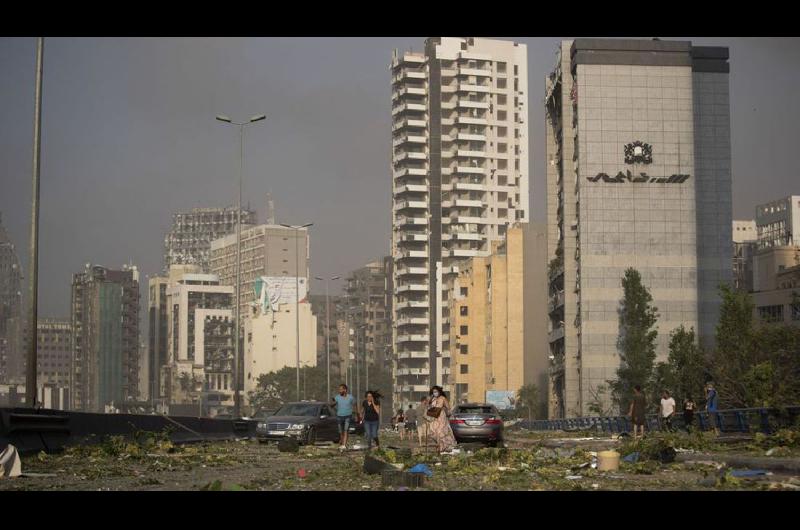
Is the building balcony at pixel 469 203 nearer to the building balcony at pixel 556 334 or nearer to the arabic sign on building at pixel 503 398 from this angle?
the arabic sign on building at pixel 503 398

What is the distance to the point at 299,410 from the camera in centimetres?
4066

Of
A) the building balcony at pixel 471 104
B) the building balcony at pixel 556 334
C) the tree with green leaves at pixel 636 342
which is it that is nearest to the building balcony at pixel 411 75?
the building balcony at pixel 471 104

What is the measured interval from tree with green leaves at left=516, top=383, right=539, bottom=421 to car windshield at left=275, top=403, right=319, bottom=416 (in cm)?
9012

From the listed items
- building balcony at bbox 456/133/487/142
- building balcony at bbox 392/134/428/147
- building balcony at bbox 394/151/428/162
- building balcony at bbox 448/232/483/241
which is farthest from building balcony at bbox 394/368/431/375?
building balcony at bbox 456/133/487/142

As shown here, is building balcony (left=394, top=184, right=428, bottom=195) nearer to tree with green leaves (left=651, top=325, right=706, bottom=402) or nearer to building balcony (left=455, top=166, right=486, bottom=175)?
building balcony (left=455, top=166, right=486, bottom=175)

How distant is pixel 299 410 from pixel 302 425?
1.91m

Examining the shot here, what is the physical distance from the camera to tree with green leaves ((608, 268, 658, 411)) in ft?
297

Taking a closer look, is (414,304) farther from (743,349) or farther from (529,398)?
(743,349)

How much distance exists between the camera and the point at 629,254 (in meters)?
109
